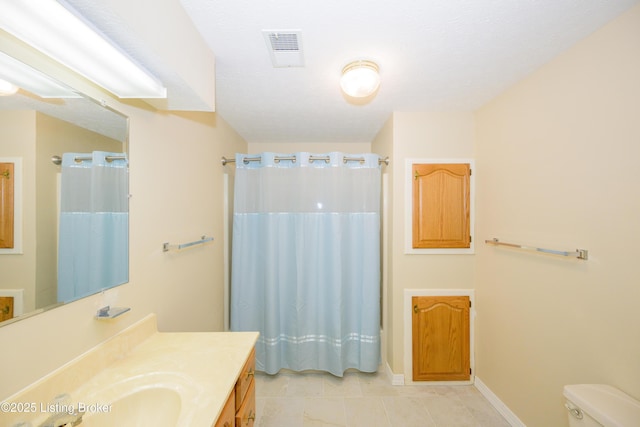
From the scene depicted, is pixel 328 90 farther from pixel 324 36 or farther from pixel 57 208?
pixel 57 208

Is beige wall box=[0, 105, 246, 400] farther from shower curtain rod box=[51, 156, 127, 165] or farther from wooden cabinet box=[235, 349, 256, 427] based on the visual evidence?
wooden cabinet box=[235, 349, 256, 427]

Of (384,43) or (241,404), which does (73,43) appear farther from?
(241,404)

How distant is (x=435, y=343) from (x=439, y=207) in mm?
1187

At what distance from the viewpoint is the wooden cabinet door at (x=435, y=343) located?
79.5 inches

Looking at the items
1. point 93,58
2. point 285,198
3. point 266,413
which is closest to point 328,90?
point 285,198

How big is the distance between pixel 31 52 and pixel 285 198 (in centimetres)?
161

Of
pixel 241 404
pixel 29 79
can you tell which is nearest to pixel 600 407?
pixel 241 404

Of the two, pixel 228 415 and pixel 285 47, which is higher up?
pixel 285 47

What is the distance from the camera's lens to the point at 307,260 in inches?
85.9

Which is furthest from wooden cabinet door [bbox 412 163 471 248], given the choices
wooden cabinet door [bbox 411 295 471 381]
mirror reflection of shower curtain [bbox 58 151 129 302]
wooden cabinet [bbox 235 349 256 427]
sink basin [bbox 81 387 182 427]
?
mirror reflection of shower curtain [bbox 58 151 129 302]

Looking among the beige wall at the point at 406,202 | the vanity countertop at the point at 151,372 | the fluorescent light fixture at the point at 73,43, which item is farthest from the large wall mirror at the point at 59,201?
the beige wall at the point at 406,202

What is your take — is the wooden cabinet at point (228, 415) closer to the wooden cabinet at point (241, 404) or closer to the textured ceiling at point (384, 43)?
the wooden cabinet at point (241, 404)

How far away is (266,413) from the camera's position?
1.77 meters

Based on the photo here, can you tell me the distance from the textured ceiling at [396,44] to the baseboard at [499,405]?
7.69 feet
